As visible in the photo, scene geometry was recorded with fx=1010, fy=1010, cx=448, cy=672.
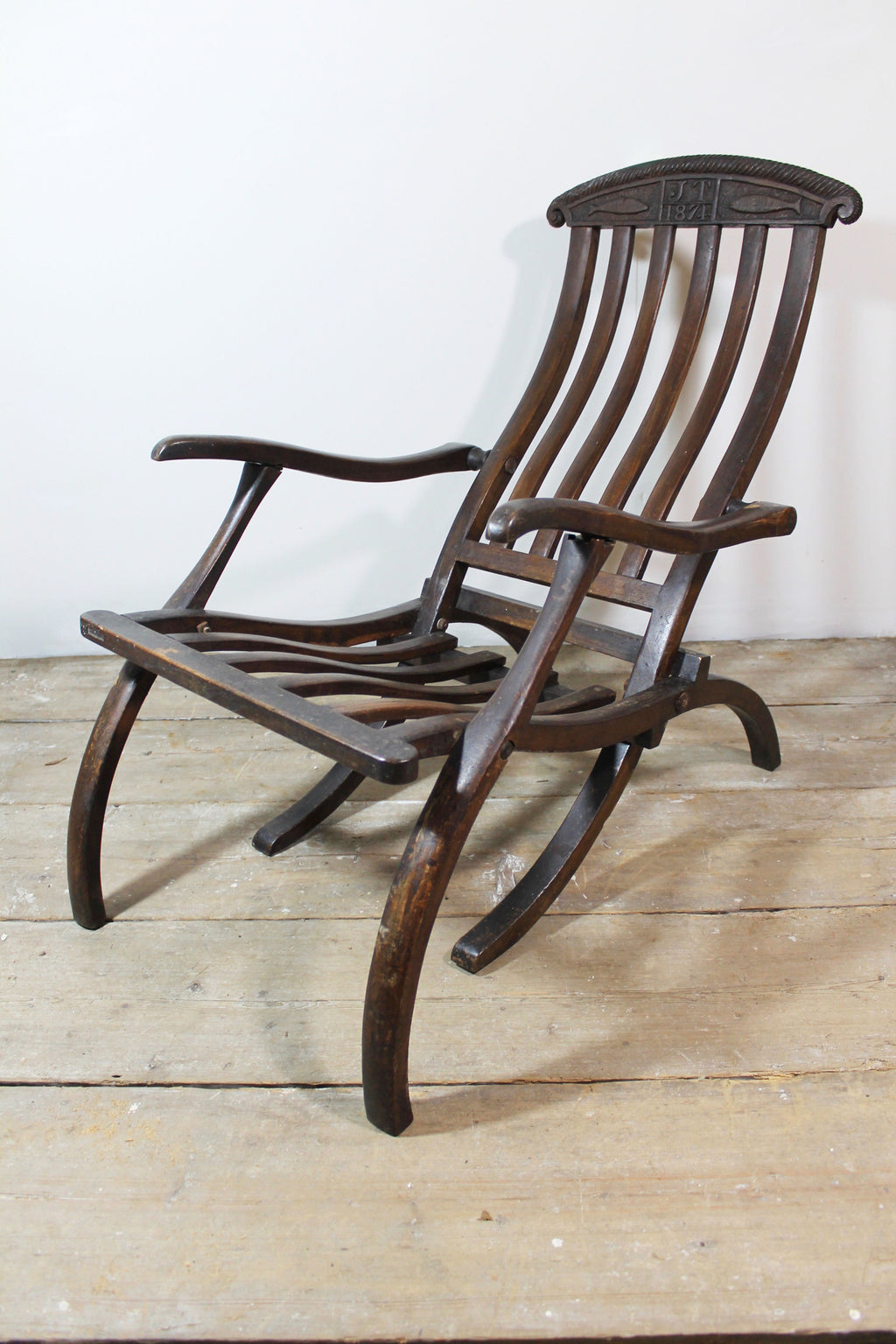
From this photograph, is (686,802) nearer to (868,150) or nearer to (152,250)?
(868,150)

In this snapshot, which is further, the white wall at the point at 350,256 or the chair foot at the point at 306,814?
the white wall at the point at 350,256

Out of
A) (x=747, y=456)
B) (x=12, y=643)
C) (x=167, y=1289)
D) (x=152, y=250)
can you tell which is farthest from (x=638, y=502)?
(x=167, y=1289)

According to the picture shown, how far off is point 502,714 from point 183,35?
167 centimetres

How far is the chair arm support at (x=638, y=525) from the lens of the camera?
1.06 meters

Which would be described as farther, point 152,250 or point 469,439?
point 469,439

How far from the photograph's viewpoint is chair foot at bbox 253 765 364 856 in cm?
165

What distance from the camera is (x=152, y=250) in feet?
7.02

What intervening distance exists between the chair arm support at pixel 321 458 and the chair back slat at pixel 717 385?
0.37 metres

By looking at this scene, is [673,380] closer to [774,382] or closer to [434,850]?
[774,382]

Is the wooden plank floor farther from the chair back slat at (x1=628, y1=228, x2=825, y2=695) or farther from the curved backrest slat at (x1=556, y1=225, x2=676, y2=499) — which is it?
the curved backrest slat at (x1=556, y1=225, x2=676, y2=499)

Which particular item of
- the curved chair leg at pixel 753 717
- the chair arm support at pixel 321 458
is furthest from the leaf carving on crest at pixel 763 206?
the curved chair leg at pixel 753 717

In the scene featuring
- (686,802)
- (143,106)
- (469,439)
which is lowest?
(686,802)

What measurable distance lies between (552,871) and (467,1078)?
328 millimetres

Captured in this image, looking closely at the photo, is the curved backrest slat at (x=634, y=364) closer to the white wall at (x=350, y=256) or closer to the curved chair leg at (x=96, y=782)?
the white wall at (x=350, y=256)
